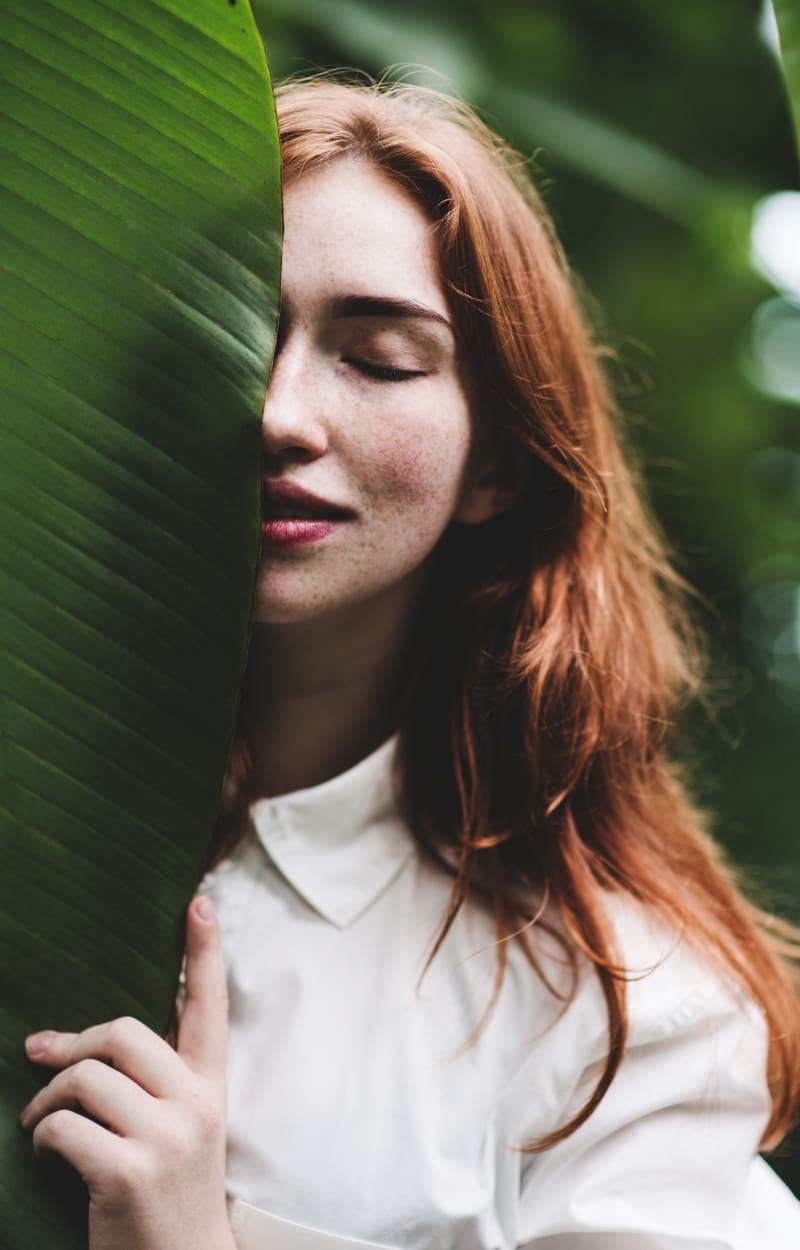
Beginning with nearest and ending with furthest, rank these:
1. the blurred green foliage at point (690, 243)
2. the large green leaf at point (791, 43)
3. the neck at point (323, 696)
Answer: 1. the large green leaf at point (791, 43)
2. the neck at point (323, 696)
3. the blurred green foliage at point (690, 243)

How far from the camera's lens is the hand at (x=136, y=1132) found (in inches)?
27.0

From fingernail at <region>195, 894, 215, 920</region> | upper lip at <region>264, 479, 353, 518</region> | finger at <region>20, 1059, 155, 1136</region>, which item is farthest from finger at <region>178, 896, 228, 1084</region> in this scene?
upper lip at <region>264, 479, 353, 518</region>

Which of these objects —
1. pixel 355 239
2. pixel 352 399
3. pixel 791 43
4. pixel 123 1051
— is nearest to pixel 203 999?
pixel 123 1051

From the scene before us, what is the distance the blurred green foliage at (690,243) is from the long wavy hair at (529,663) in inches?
12.4

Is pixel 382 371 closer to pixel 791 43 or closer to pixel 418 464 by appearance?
pixel 418 464

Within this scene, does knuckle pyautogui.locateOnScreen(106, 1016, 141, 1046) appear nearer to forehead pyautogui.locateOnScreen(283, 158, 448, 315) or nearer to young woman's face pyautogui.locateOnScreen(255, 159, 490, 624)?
young woman's face pyautogui.locateOnScreen(255, 159, 490, 624)

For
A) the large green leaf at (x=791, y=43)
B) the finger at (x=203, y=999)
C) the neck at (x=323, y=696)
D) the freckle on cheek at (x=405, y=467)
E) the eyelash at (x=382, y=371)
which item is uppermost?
the large green leaf at (x=791, y=43)

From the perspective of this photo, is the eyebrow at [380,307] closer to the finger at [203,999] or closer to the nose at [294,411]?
the nose at [294,411]

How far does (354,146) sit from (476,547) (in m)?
0.43

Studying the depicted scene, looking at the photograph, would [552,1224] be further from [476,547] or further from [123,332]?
[123,332]

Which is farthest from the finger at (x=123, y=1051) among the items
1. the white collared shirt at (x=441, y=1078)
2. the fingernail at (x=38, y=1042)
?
the white collared shirt at (x=441, y=1078)

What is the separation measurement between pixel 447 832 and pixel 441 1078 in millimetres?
242

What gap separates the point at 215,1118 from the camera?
0.81 meters

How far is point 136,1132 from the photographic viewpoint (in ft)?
2.48
